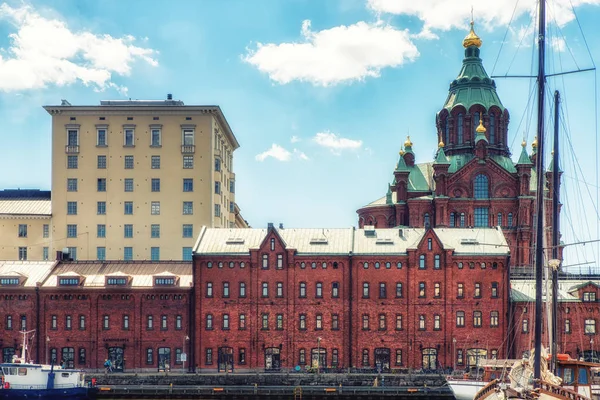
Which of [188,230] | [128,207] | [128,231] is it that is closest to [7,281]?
[128,231]

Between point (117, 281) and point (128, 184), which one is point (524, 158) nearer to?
point (128, 184)

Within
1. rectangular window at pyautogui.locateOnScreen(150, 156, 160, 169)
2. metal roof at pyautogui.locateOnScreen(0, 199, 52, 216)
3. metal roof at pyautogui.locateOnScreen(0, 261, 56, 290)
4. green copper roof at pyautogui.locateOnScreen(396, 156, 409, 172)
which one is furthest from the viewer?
green copper roof at pyautogui.locateOnScreen(396, 156, 409, 172)

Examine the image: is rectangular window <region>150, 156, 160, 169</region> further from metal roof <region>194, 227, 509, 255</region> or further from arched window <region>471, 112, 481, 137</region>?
arched window <region>471, 112, 481, 137</region>

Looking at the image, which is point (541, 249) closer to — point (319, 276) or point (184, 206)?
point (319, 276)

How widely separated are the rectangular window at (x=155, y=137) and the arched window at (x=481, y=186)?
144ft

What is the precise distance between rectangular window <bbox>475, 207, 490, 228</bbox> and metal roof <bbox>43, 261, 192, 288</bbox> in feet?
140

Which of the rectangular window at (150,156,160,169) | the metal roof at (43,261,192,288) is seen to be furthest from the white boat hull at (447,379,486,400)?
the rectangular window at (150,156,160,169)

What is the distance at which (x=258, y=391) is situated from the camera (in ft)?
303

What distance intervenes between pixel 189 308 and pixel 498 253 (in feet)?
114

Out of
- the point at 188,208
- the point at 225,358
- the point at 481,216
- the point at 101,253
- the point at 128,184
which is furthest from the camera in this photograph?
the point at 481,216

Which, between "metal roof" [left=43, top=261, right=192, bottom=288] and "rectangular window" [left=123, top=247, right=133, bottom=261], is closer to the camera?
"metal roof" [left=43, top=261, right=192, bottom=288]

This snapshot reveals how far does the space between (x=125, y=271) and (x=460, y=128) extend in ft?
185

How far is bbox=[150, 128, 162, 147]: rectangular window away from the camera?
130m

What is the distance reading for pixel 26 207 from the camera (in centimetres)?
13162
